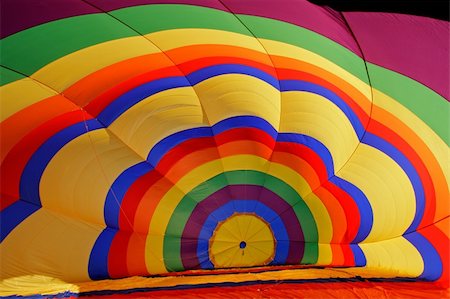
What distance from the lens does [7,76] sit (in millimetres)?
2900

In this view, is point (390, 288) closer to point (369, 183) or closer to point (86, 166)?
point (369, 183)

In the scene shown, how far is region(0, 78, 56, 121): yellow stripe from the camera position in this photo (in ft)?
9.57

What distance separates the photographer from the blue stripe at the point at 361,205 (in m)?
3.22

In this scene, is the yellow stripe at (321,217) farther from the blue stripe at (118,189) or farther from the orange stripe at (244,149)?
the blue stripe at (118,189)

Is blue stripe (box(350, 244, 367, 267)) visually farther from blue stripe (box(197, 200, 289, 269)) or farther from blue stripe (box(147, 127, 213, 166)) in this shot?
blue stripe (box(147, 127, 213, 166))

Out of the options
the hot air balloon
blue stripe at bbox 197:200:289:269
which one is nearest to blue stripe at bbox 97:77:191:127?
the hot air balloon

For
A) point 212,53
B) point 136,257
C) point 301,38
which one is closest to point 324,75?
point 301,38

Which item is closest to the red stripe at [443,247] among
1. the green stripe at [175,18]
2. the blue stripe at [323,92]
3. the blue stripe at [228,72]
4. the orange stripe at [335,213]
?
the orange stripe at [335,213]

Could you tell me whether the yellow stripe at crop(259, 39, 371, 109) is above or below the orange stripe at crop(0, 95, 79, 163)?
above

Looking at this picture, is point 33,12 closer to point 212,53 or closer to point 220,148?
point 212,53

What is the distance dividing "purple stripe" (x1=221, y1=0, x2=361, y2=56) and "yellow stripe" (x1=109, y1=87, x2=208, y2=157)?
54 centimetres

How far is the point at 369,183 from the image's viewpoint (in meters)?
3.19

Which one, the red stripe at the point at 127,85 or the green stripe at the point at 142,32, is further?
the red stripe at the point at 127,85

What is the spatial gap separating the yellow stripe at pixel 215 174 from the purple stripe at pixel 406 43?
79 cm
